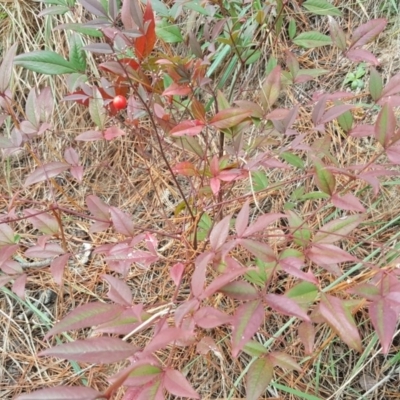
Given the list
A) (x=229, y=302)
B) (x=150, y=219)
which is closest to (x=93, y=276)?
(x=150, y=219)

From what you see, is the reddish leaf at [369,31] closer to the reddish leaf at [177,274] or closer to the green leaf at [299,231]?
the green leaf at [299,231]

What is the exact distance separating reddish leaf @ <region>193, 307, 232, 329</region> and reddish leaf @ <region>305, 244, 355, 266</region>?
174 millimetres

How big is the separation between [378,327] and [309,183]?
2.57ft

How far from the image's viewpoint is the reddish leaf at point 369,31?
0.99 meters

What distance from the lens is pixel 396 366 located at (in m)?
1.06

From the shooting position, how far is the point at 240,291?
654 mm

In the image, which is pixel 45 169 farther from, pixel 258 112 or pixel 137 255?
pixel 258 112

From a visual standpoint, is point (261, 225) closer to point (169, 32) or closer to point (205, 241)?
point (205, 241)

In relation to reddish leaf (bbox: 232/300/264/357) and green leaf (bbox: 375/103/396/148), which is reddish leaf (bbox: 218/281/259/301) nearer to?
reddish leaf (bbox: 232/300/264/357)

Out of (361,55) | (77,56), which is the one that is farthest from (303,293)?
(77,56)

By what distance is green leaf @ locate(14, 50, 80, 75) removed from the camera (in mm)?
1019

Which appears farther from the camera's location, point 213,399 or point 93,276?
point 93,276

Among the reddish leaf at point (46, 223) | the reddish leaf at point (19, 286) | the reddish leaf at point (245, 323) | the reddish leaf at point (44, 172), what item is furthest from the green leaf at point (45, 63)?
the reddish leaf at point (245, 323)

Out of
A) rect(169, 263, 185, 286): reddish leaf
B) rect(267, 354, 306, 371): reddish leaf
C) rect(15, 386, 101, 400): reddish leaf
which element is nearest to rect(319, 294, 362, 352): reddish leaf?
rect(267, 354, 306, 371): reddish leaf
